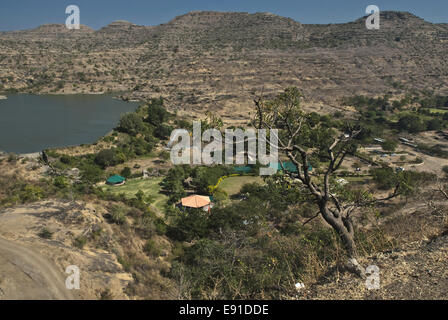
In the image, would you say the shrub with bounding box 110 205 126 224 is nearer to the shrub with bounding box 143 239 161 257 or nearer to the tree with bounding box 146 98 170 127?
the shrub with bounding box 143 239 161 257

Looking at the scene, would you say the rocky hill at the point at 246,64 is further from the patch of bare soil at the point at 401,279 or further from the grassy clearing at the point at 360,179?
the patch of bare soil at the point at 401,279

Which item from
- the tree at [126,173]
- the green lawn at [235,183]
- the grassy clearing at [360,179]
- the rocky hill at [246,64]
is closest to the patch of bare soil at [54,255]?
the tree at [126,173]

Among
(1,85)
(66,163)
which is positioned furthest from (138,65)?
(66,163)

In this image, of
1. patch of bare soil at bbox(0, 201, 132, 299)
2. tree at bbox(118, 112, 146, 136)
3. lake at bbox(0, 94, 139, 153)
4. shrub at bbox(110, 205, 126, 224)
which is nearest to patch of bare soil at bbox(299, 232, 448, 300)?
patch of bare soil at bbox(0, 201, 132, 299)

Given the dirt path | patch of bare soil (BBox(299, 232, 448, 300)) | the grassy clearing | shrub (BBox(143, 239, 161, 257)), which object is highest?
patch of bare soil (BBox(299, 232, 448, 300))
